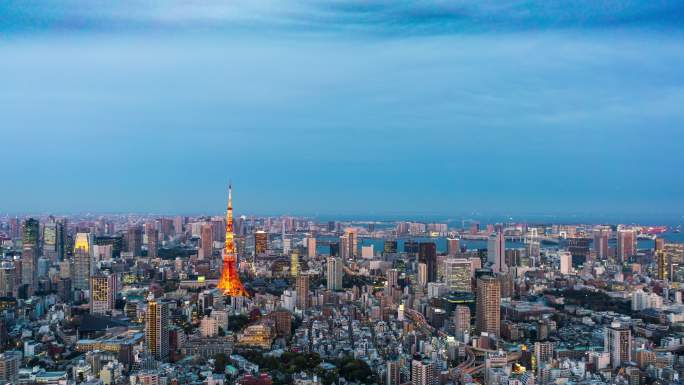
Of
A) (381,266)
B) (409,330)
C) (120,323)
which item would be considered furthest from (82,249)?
(409,330)

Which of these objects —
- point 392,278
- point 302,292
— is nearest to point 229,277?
point 302,292

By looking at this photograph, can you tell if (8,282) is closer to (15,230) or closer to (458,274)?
(15,230)

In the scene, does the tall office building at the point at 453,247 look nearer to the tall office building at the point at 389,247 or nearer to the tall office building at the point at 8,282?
the tall office building at the point at 389,247

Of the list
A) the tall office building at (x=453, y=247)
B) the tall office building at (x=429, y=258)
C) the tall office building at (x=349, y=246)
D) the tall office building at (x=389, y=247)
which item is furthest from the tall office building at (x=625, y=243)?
the tall office building at (x=349, y=246)

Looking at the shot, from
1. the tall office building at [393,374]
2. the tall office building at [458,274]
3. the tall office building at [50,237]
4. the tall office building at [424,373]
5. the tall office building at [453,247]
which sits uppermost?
the tall office building at [50,237]

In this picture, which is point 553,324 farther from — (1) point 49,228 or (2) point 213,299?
(1) point 49,228
